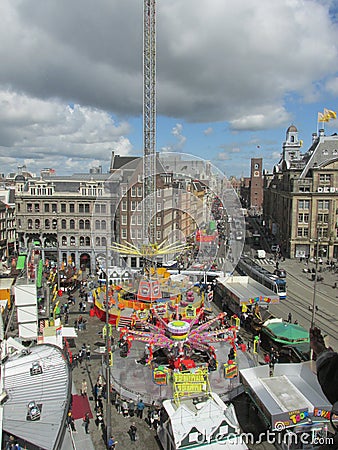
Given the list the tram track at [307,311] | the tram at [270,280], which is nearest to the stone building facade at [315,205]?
the tram track at [307,311]

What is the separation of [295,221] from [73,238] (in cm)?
3700

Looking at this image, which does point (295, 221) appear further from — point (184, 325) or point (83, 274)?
point (184, 325)

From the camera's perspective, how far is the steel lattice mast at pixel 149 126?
148ft

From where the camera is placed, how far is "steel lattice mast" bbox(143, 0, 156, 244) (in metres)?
45.0

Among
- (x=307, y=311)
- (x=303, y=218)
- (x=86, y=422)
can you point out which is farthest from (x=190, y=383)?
(x=303, y=218)

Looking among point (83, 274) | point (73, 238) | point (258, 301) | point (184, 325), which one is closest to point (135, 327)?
point (184, 325)

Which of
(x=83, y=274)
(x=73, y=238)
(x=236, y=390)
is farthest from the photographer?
(x=73, y=238)

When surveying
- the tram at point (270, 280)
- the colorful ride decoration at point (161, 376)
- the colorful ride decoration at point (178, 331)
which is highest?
the colorful ride decoration at point (178, 331)

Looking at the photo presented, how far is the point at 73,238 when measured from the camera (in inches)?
2279

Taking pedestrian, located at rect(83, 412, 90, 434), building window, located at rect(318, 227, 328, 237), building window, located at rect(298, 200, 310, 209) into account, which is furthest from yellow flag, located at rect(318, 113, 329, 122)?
pedestrian, located at rect(83, 412, 90, 434)

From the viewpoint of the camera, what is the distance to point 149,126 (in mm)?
47781

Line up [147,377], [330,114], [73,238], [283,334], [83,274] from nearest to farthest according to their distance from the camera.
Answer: [147,377]
[283,334]
[83,274]
[73,238]
[330,114]

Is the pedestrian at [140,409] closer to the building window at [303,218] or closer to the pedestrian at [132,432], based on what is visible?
the pedestrian at [132,432]

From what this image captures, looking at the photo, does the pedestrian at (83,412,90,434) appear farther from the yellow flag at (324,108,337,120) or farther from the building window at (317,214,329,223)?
the yellow flag at (324,108,337,120)
